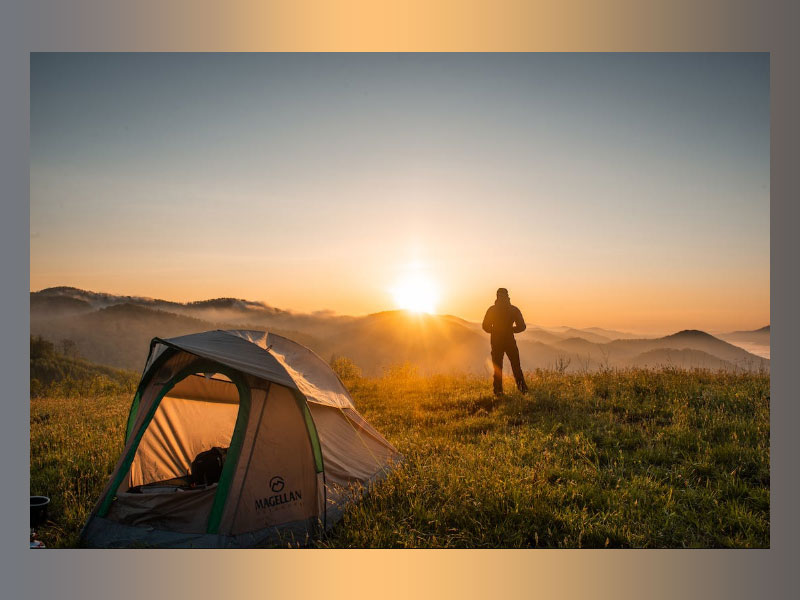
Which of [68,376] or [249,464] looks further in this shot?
[68,376]

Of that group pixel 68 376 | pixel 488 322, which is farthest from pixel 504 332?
pixel 68 376

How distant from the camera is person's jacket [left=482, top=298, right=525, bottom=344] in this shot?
12289 millimetres

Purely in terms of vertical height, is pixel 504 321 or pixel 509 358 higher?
pixel 504 321

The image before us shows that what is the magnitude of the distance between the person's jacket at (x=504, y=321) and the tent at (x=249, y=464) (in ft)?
16.8

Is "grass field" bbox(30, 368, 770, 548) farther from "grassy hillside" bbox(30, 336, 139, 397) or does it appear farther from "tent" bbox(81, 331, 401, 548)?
"grassy hillside" bbox(30, 336, 139, 397)

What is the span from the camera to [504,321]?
12312 mm

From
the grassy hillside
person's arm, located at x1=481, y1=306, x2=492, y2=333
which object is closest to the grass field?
person's arm, located at x1=481, y1=306, x2=492, y2=333

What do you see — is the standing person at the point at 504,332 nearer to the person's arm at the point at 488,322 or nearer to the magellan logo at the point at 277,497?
the person's arm at the point at 488,322

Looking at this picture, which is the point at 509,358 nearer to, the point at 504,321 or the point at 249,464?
the point at 504,321

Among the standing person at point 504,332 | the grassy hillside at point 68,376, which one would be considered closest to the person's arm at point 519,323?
the standing person at point 504,332

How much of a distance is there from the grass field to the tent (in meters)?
0.46

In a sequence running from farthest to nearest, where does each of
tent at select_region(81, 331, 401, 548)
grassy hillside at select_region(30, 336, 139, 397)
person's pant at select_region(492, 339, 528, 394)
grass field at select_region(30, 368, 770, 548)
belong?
grassy hillside at select_region(30, 336, 139, 397) < person's pant at select_region(492, 339, 528, 394) < tent at select_region(81, 331, 401, 548) < grass field at select_region(30, 368, 770, 548)

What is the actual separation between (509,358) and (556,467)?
16.8 feet

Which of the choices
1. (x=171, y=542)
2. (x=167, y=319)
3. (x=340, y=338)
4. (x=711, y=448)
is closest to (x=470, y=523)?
(x=171, y=542)
